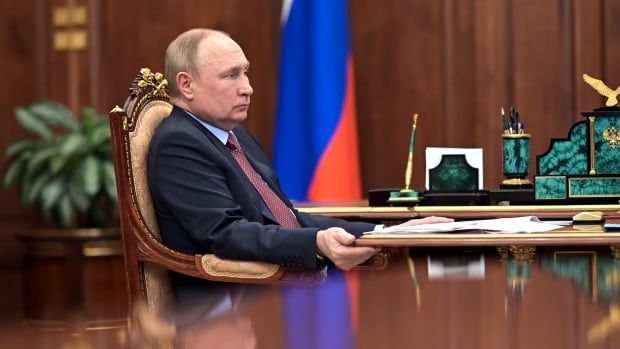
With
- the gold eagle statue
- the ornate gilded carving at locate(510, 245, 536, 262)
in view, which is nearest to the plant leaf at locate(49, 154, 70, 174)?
the gold eagle statue

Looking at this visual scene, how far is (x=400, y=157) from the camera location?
5.68 meters

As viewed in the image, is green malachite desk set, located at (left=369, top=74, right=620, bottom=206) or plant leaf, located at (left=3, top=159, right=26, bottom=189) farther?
plant leaf, located at (left=3, top=159, right=26, bottom=189)

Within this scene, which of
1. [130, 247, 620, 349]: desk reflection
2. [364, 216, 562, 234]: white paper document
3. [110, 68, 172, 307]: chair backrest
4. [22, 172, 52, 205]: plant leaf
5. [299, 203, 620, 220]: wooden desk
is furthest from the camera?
[22, 172, 52, 205]: plant leaf

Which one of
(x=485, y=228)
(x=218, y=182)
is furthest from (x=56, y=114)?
(x=485, y=228)

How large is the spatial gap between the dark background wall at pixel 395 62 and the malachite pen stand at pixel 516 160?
5.41 ft

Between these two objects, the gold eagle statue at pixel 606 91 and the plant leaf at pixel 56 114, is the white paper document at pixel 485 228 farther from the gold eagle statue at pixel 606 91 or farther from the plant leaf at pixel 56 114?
the plant leaf at pixel 56 114

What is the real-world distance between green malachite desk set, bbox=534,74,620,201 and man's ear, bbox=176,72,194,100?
1.26 m

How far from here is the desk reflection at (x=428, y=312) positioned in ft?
6.13

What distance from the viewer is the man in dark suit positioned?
2502 millimetres

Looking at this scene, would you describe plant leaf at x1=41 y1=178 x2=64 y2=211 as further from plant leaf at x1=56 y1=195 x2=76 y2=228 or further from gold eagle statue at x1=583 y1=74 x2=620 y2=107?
gold eagle statue at x1=583 y1=74 x2=620 y2=107

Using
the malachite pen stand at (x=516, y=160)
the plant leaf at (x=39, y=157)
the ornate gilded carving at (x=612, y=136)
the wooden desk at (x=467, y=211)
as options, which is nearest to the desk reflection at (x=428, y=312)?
the wooden desk at (x=467, y=211)

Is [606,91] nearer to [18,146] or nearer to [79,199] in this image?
[79,199]

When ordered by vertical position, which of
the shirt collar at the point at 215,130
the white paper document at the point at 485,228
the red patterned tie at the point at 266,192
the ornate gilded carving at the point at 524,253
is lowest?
the ornate gilded carving at the point at 524,253

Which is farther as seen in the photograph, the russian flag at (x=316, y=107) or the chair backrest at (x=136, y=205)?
the russian flag at (x=316, y=107)
